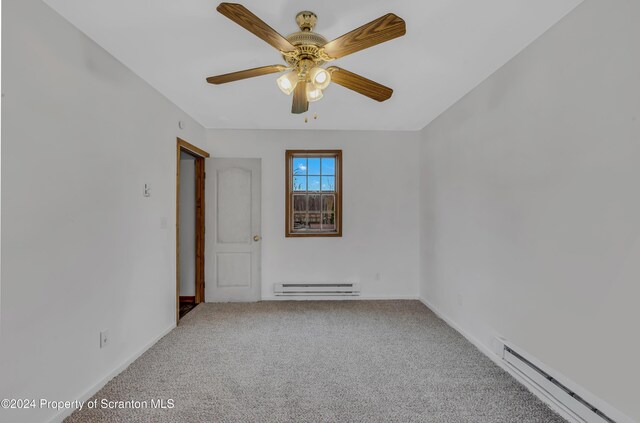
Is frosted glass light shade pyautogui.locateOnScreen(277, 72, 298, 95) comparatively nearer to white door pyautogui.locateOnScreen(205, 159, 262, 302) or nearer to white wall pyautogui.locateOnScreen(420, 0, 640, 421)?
white wall pyautogui.locateOnScreen(420, 0, 640, 421)

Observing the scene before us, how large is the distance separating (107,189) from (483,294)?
325cm

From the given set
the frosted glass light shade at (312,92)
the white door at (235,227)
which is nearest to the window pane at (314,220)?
the white door at (235,227)

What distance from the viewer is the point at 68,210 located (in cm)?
184

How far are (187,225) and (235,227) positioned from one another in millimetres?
705

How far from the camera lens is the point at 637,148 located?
1.39m

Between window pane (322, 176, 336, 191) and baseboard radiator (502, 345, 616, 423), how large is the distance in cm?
280

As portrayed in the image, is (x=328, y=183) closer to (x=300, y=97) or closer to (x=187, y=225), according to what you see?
(x=187, y=225)

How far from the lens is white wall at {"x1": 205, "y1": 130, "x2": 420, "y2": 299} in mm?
4188

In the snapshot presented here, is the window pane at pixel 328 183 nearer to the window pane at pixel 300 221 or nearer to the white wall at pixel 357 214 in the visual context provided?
the white wall at pixel 357 214

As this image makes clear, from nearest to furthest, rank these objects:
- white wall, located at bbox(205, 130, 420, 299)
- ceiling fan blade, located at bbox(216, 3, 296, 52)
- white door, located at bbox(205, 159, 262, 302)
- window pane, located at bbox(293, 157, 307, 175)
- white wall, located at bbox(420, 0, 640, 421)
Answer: ceiling fan blade, located at bbox(216, 3, 296, 52), white wall, located at bbox(420, 0, 640, 421), white door, located at bbox(205, 159, 262, 302), white wall, located at bbox(205, 130, 420, 299), window pane, located at bbox(293, 157, 307, 175)

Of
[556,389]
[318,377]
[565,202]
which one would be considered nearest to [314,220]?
[318,377]

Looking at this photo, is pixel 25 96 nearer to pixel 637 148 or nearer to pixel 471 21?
pixel 471 21

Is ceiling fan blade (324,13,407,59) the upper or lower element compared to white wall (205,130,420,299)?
upper

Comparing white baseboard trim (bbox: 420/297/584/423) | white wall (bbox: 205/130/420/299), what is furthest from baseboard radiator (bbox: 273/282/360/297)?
white baseboard trim (bbox: 420/297/584/423)
